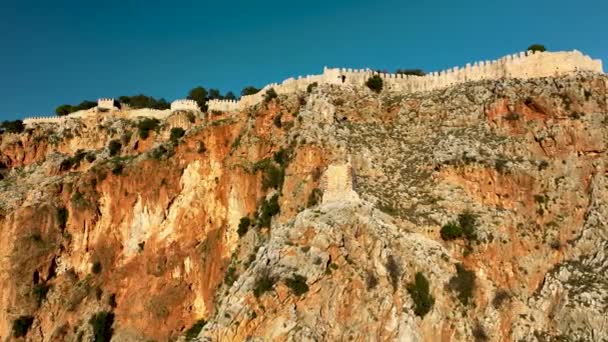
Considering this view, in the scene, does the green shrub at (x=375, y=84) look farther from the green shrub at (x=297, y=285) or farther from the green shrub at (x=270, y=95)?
the green shrub at (x=297, y=285)

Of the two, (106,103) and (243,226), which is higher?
(106,103)

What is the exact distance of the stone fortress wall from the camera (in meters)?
53.7

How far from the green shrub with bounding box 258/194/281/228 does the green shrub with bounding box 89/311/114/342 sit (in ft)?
60.6

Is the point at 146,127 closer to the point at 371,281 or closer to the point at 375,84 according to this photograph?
the point at 375,84

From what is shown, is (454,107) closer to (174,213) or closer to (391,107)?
(391,107)

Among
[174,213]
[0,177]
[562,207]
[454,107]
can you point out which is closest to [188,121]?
[174,213]

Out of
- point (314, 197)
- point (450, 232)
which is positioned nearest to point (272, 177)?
point (314, 197)

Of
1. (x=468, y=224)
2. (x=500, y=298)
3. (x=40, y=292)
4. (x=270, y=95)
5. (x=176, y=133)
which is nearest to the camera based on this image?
(x=500, y=298)

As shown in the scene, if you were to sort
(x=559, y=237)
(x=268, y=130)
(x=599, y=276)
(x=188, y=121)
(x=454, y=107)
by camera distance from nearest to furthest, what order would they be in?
(x=599, y=276)
(x=559, y=237)
(x=454, y=107)
(x=268, y=130)
(x=188, y=121)

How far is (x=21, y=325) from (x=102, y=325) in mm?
8626

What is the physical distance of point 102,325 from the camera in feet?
195

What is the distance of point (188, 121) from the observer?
71.4m

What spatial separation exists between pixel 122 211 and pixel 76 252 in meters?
6.04

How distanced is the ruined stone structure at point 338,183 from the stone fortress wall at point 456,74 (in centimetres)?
1576
